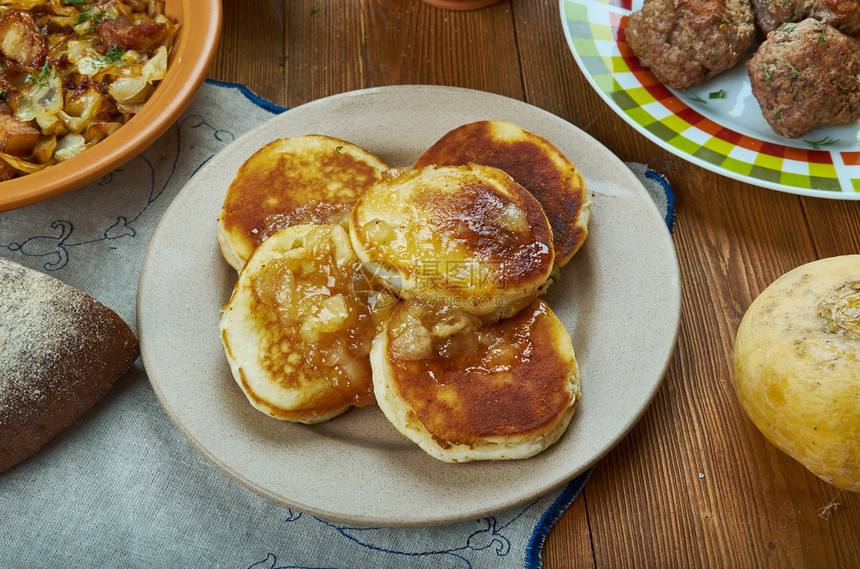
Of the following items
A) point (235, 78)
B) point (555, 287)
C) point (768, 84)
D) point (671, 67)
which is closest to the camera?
point (555, 287)

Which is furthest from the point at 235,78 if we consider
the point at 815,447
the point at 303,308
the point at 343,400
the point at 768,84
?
the point at 815,447

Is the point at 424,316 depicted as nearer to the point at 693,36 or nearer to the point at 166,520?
the point at 166,520

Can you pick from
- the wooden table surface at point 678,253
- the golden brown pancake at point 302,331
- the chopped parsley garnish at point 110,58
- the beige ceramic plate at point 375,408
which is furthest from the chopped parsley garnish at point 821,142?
the chopped parsley garnish at point 110,58

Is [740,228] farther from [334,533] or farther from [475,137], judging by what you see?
[334,533]

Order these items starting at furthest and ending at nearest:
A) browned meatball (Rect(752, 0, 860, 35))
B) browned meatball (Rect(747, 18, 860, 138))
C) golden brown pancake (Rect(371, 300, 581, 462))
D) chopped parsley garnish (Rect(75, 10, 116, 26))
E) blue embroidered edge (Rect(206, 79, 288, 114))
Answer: blue embroidered edge (Rect(206, 79, 288, 114)) < chopped parsley garnish (Rect(75, 10, 116, 26)) < browned meatball (Rect(752, 0, 860, 35)) < browned meatball (Rect(747, 18, 860, 138)) < golden brown pancake (Rect(371, 300, 581, 462))

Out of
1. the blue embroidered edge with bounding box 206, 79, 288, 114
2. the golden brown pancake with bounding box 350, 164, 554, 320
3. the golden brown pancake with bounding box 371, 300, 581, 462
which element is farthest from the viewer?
the blue embroidered edge with bounding box 206, 79, 288, 114

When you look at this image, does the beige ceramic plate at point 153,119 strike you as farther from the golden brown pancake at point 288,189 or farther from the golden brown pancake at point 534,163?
the golden brown pancake at point 534,163

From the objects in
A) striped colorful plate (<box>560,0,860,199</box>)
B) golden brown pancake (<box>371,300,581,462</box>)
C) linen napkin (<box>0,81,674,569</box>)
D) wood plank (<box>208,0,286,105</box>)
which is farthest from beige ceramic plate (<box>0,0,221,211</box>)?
striped colorful plate (<box>560,0,860,199</box>)

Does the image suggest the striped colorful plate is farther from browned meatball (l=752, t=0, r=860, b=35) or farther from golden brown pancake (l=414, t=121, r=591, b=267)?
golden brown pancake (l=414, t=121, r=591, b=267)
